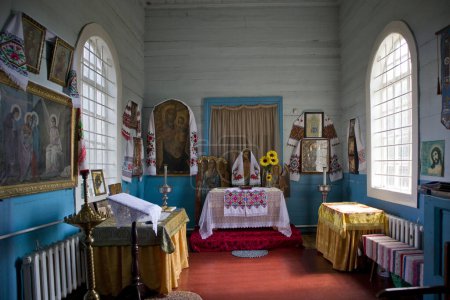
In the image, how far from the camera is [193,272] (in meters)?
4.28

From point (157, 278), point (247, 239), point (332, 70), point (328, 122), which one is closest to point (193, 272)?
point (157, 278)

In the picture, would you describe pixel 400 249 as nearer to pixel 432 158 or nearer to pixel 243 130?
pixel 432 158

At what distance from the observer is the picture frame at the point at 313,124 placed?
6441mm

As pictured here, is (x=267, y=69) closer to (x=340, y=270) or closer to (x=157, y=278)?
(x=340, y=270)

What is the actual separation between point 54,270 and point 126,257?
2.20 feet

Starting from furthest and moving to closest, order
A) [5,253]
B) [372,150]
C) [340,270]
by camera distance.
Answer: [372,150] < [340,270] < [5,253]

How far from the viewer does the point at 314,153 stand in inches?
253

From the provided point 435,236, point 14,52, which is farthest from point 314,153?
point 14,52

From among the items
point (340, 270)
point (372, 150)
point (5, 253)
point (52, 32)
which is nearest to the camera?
point (5, 253)

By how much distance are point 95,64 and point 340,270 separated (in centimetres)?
413

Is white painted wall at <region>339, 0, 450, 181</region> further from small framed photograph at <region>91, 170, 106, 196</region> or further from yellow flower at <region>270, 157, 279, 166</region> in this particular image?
small framed photograph at <region>91, 170, 106, 196</region>

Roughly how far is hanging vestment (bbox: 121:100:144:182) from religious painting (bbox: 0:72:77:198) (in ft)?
5.81

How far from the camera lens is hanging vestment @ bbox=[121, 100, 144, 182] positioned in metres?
5.32

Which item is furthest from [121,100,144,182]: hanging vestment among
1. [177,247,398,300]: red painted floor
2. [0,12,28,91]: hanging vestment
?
[0,12,28,91]: hanging vestment
